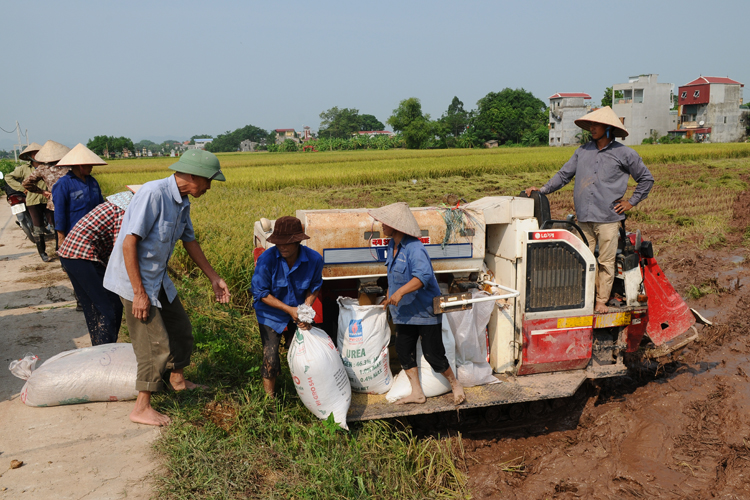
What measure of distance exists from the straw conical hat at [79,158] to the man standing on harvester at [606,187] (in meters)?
3.75

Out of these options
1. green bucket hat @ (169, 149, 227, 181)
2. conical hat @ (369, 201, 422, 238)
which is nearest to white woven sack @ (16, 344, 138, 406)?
green bucket hat @ (169, 149, 227, 181)

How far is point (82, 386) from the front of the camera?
356 cm

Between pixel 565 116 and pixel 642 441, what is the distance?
201ft

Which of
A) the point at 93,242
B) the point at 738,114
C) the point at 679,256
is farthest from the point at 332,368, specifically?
the point at 738,114

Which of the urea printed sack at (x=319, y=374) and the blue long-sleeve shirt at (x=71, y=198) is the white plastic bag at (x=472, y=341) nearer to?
the urea printed sack at (x=319, y=374)

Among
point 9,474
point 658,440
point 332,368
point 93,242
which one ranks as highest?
point 93,242

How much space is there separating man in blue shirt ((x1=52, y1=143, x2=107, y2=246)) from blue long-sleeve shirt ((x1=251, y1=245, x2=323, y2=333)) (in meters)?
2.40

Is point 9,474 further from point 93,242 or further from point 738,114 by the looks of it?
point 738,114

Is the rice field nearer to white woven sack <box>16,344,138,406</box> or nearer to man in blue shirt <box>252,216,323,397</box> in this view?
white woven sack <box>16,344,138,406</box>

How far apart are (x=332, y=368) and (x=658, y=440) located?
245cm

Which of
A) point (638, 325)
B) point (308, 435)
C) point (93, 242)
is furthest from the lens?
point (638, 325)

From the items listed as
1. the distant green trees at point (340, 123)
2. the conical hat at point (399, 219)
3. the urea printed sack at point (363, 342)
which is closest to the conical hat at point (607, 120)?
the conical hat at point (399, 219)

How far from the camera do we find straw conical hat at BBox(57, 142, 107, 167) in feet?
15.7

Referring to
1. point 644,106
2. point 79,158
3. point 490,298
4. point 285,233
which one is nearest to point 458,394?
point 490,298
